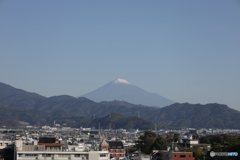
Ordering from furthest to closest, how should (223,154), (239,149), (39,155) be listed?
(239,149) < (223,154) < (39,155)

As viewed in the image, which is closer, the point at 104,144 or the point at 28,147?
the point at 28,147

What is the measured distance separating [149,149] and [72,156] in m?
37.7

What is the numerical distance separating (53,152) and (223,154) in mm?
12567

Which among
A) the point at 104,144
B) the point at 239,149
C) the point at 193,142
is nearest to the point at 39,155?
the point at 239,149

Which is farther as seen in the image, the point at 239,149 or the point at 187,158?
the point at 239,149

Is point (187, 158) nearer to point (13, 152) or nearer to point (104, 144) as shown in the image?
point (13, 152)

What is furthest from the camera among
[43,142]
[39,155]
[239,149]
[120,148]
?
[120,148]

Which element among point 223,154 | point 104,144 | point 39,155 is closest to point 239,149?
point 223,154

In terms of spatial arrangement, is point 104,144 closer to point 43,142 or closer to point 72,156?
point 43,142

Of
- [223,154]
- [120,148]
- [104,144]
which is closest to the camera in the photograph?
[223,154]

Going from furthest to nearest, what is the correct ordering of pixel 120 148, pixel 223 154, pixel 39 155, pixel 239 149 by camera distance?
pixel 120 148
pixel 239 149
pixel 223 154
pixel 39 155

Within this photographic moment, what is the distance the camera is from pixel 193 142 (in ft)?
263

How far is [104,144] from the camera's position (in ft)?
226

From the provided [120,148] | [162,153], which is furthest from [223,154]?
[120,148]
